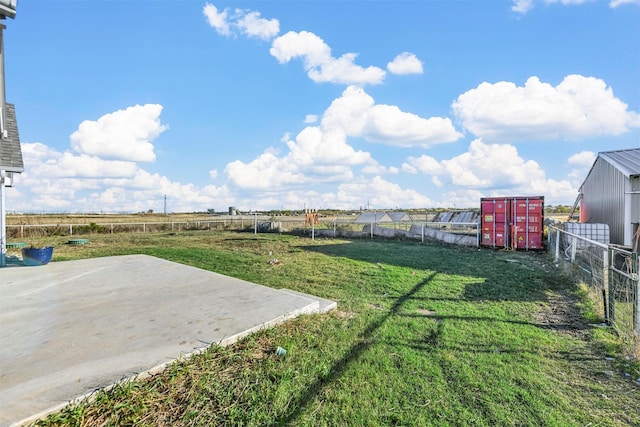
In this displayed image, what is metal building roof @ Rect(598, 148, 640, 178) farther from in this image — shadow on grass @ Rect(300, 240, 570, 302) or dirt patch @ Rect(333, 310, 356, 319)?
dirt patch @ Rect(333, 310, 356, 319)

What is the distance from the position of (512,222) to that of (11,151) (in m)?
16.9

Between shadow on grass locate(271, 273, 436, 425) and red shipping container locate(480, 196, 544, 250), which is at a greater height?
red shipping container locate(480, 196, 544, 250)

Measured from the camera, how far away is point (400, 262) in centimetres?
877

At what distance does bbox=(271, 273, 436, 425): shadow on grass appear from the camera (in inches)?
87.1

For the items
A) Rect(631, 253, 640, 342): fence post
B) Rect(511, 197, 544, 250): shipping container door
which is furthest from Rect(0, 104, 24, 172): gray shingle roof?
Rect(511, 197, 544, 250): shipping container door

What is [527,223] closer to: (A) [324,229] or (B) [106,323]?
(A) [324,229]

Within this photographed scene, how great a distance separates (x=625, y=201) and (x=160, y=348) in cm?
1227

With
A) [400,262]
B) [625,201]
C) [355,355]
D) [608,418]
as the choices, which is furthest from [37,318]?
[625,201]

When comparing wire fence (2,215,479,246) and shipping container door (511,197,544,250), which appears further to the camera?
wire fence (2,215,479,246)

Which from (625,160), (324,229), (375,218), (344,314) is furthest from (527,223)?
(344,314)

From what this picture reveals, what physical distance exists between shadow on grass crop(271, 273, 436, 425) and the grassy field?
0.04ft

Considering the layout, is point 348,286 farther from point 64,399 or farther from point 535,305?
point 64,399

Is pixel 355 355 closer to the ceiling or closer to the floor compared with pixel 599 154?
closer to the floor

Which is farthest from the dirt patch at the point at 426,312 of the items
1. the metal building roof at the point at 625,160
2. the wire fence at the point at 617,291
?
the metal building roof at the point at 625,160
